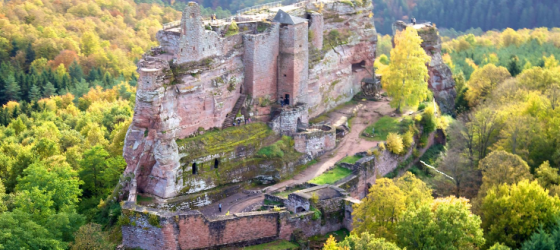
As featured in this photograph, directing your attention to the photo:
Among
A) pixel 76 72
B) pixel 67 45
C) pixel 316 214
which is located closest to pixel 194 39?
pixel 316 214

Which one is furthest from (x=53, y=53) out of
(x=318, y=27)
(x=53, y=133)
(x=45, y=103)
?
(x=318, y=27)

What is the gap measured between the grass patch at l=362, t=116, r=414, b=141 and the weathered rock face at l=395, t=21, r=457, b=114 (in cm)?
1237

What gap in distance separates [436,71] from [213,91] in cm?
3115

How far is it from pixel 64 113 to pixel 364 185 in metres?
37.0

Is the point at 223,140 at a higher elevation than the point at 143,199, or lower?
higher

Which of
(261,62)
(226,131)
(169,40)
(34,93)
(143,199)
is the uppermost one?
(169,40)

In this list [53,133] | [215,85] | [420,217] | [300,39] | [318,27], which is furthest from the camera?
[53,133]

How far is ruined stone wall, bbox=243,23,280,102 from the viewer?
54.6m

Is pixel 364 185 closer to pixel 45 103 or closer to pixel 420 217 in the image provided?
pixel 420 217

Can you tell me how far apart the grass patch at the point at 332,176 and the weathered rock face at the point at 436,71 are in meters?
23.6

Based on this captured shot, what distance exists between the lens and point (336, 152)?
58.3 m

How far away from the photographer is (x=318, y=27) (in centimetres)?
6125

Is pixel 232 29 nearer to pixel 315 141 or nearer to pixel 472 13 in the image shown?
pixel 315 141

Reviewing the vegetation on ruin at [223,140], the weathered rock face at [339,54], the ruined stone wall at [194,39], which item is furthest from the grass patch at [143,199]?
the weathered rock face at [339,54]
